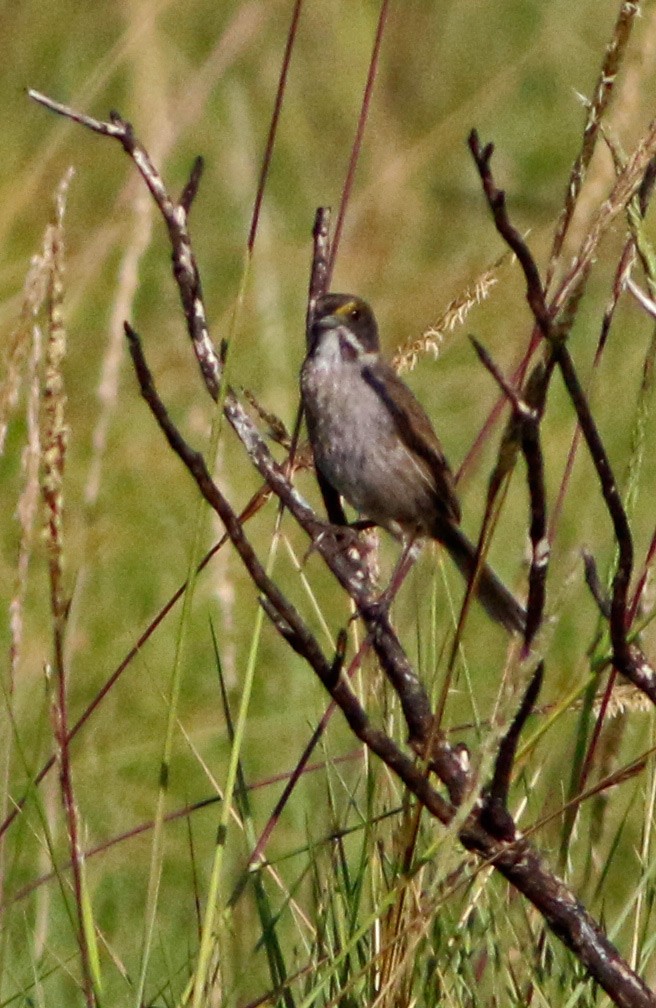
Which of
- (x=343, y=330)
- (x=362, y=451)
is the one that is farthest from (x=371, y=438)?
(x=343, y=330)

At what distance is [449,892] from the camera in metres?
2.17

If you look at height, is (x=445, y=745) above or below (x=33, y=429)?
below

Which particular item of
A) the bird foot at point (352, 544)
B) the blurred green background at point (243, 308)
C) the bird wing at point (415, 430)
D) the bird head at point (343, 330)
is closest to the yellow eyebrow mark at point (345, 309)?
the bird head at point (343, 330)

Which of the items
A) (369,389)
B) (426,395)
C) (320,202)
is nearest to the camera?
(369,389)

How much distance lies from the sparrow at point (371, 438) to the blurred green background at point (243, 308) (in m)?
0.20

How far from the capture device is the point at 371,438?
13.5ft

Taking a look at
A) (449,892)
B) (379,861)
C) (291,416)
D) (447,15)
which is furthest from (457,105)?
(449,892)

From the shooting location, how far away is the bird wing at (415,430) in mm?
4102

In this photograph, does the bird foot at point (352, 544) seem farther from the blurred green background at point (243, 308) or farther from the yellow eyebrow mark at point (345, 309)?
the yellow eyebrow mark at point (345, 309)

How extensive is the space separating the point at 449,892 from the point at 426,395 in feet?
15.1

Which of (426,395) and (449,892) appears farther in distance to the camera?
(426,395)

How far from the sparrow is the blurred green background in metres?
0.20

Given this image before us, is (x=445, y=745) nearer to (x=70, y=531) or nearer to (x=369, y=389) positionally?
(x=369, y=389)

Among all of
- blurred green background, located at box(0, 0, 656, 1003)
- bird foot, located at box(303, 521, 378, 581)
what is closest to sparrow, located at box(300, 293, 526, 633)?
blurred green background, located at box(0, 0, 656, 1003)
